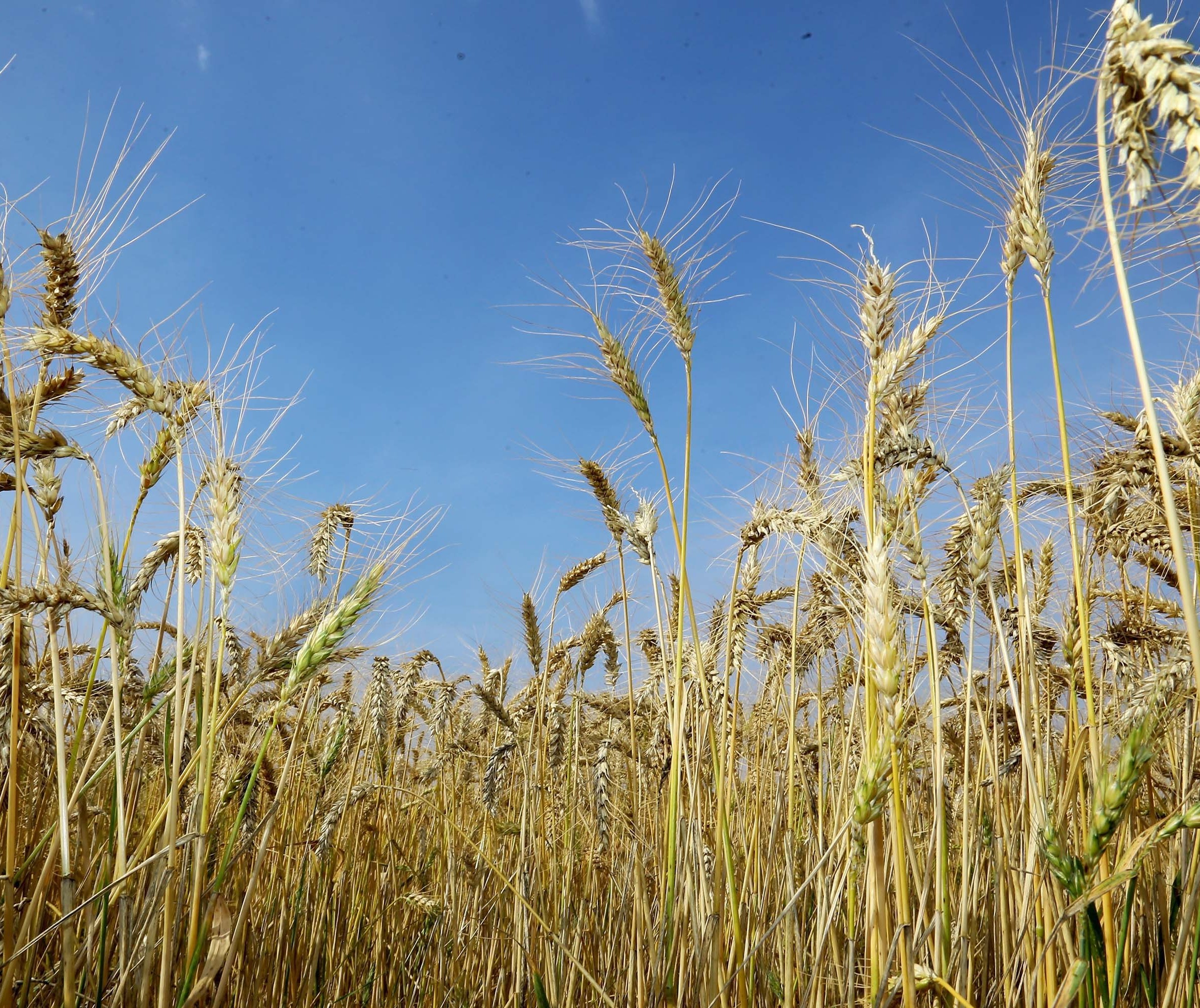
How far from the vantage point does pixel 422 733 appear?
19.3 feet

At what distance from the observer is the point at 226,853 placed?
1592 mm

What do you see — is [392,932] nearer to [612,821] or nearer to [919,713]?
[612,821]

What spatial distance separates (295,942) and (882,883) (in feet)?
7.63

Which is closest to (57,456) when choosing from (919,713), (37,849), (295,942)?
(37,849)

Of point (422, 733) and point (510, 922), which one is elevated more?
point (422, 733)

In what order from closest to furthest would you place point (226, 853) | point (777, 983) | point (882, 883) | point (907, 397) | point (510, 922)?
point (882, 883), point (226, 853), point (777, 983), point (907, 397), point (510, 922)

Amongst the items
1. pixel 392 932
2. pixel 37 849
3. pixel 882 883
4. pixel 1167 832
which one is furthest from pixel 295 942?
pixel 1167 832

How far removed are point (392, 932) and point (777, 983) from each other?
5.84ft

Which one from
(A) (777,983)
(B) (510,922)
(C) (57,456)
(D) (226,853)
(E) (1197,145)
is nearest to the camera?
(E) (1197,145)

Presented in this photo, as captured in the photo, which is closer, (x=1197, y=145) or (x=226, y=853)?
(x=1197, y=145)

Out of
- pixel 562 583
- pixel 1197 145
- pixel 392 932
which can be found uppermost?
pixel 562 583

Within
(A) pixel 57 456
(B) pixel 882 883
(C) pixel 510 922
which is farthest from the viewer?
(C) pixel 510 922

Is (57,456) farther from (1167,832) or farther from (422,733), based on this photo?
(422,733)

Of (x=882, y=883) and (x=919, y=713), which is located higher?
(x=919, y=713)
